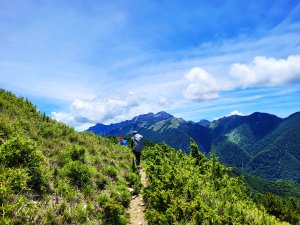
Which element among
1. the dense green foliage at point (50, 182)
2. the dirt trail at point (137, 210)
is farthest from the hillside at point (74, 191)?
the dirt trail at point (137, 210)

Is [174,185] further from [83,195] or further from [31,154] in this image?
[31,154]

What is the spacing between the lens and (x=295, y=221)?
19.2 metres

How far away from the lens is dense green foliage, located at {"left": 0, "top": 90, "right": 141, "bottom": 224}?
8.92 m

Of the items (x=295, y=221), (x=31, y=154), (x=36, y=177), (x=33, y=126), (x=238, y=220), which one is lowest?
(x=295, y=221)

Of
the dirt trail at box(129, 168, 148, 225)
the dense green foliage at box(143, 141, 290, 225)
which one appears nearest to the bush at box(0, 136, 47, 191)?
the dense green foliage at box(143, 141, 290, 225)

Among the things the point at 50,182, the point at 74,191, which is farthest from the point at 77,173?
the point at 50,182

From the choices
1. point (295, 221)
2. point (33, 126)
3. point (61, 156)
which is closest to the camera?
point (61, 156)

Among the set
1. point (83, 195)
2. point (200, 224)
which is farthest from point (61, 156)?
point (200, 224)

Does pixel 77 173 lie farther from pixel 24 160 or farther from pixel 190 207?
pixel 190 207

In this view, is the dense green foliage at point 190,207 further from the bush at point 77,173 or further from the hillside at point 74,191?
the bush at point 77,173

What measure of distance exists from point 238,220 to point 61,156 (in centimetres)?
948

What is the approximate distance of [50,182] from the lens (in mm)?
11492

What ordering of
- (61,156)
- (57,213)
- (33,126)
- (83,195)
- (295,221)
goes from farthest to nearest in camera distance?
(295,221), (33,126), (61,156), (83,195), (57,213)

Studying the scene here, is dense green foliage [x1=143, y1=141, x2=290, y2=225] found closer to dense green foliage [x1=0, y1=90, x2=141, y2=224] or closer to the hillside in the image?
the hillside
